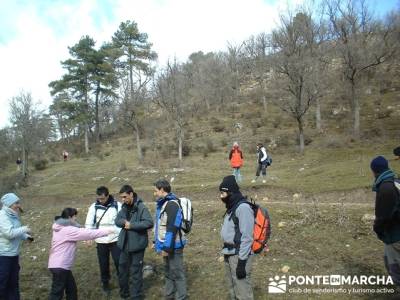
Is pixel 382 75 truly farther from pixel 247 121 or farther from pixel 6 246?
pixel 6 246

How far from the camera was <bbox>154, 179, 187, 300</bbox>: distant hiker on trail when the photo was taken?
6.18m

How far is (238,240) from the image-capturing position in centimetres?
534

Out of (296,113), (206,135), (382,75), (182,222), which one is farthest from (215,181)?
(382,75)

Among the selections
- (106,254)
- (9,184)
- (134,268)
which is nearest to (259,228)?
(134,268)

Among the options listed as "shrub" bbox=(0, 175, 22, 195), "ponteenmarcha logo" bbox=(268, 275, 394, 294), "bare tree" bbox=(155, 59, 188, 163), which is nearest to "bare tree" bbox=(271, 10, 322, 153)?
"bare tree" bbox=(155, 59, 188, 163)

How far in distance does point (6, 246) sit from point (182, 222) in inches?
117

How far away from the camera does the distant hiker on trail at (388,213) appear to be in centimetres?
514

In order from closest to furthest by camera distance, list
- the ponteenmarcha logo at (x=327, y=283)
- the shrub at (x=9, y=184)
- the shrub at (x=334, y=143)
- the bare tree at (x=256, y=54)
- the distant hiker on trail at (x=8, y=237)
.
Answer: the distant hiker on trail at (x=8, y=237) → the ponteenmarcha logo at (x=327, y=283) → the shrub at (x=9, y=184) → the shrub at (x=334, y=143) → the bare tree at (x=256, y=54)

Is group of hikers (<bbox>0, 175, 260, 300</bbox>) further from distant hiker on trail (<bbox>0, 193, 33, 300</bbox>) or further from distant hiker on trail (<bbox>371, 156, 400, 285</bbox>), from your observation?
distant hiker on trail (<bbox>371, 156, 400, 285</bbox>)

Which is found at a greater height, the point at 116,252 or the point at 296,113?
the point at 296,113

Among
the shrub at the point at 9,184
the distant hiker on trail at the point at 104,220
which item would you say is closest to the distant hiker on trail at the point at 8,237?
the distant hiker on trail at the point at 104,220

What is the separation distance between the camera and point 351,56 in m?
30.8

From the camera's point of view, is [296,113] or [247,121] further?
[247,121]

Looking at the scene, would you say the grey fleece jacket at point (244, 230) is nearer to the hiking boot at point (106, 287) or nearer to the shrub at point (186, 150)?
the hiking boot at point (106, 287)
